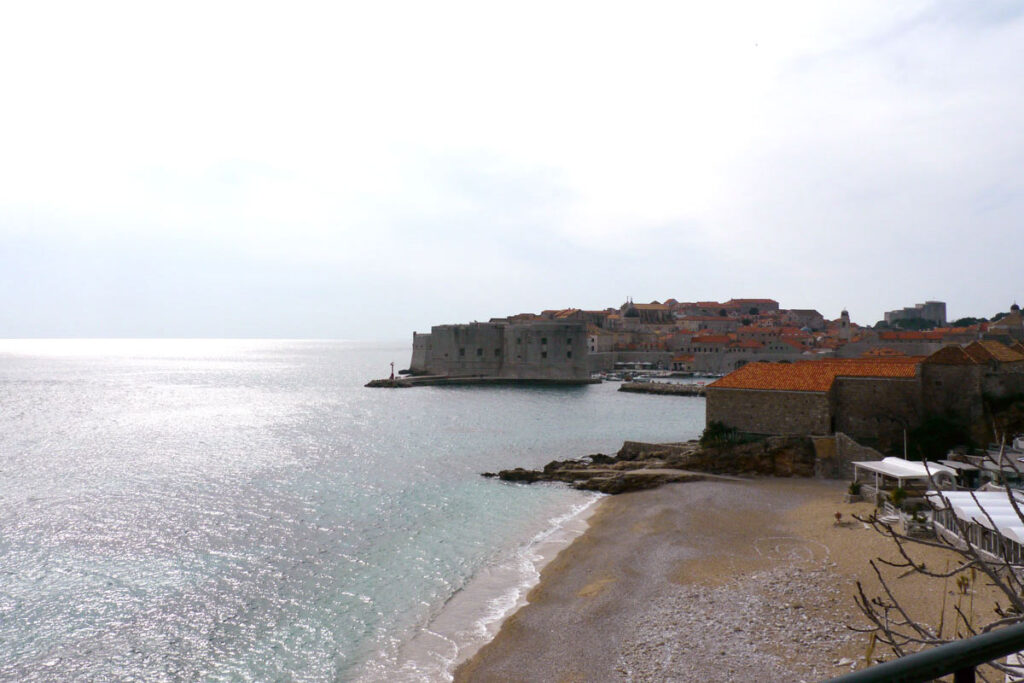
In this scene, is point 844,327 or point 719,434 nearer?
point 719,434

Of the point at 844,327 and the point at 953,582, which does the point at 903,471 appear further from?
the point at 844,327

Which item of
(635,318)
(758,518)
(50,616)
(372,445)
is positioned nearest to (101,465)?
(372,445)

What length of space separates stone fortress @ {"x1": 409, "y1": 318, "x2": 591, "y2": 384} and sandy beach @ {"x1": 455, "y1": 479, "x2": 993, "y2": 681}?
45.9 meters

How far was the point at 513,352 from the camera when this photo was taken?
63.3 m

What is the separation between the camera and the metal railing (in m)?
1.24

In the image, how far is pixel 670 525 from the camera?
613 inches

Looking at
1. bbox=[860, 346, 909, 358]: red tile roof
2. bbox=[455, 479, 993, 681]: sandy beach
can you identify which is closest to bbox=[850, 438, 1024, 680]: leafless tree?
bbox=[455, 479, 993, 681]: sandy beach

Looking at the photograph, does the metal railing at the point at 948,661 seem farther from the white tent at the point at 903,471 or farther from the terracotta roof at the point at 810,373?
the terracotta roof at the point at 810,373

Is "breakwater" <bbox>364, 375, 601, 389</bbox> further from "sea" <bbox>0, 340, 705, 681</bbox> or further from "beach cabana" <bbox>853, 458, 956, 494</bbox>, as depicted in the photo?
"beach cabana" <bbox>853, 458, 956, 494</bbox>

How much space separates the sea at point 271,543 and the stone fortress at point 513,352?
27.2m

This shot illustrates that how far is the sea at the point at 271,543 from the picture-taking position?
33.1 ft

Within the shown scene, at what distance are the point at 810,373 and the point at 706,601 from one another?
12.2m

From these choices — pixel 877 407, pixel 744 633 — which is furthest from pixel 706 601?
pixel 877 407

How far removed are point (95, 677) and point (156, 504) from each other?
991 cm
